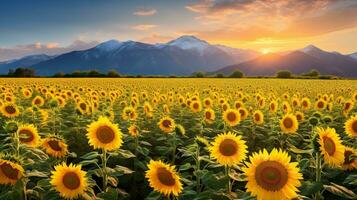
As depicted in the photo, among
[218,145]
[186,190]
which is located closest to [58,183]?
→ [186,190]

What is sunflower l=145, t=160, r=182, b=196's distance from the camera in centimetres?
446

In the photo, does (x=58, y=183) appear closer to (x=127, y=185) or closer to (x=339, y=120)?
(x=127, y=185)

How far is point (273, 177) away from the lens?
3.65 meters

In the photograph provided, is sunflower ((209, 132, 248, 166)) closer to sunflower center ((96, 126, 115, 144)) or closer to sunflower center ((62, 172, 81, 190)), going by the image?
sunflower center ((96, 126, 115, 144))

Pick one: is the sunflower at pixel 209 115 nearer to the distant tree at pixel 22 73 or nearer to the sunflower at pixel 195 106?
the sunflower at pixel 195 106

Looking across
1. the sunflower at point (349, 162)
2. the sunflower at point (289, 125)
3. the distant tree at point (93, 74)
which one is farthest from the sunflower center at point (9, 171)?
the distant tree at point (93, 74)

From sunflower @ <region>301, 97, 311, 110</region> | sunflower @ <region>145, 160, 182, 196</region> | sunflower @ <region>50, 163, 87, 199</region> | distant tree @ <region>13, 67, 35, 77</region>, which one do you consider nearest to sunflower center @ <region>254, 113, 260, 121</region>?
sunflower @ <region>301, 97, 311, 110</region>

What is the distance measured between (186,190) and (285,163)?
1.61m

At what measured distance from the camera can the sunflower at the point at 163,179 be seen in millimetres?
4457

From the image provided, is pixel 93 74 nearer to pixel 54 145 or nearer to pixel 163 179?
pixel 54 145

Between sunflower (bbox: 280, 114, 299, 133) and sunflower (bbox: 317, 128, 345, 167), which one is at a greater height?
sunflower (bbox: 317, 128, 345, 167)

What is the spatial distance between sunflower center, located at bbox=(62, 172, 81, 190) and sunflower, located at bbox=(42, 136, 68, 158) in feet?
4.43

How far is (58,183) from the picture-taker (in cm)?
434

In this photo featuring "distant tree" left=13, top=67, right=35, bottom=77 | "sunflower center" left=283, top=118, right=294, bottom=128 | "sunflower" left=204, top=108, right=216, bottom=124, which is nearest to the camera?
"sunflower center" left=283, top=118, right=294, bottom=128
